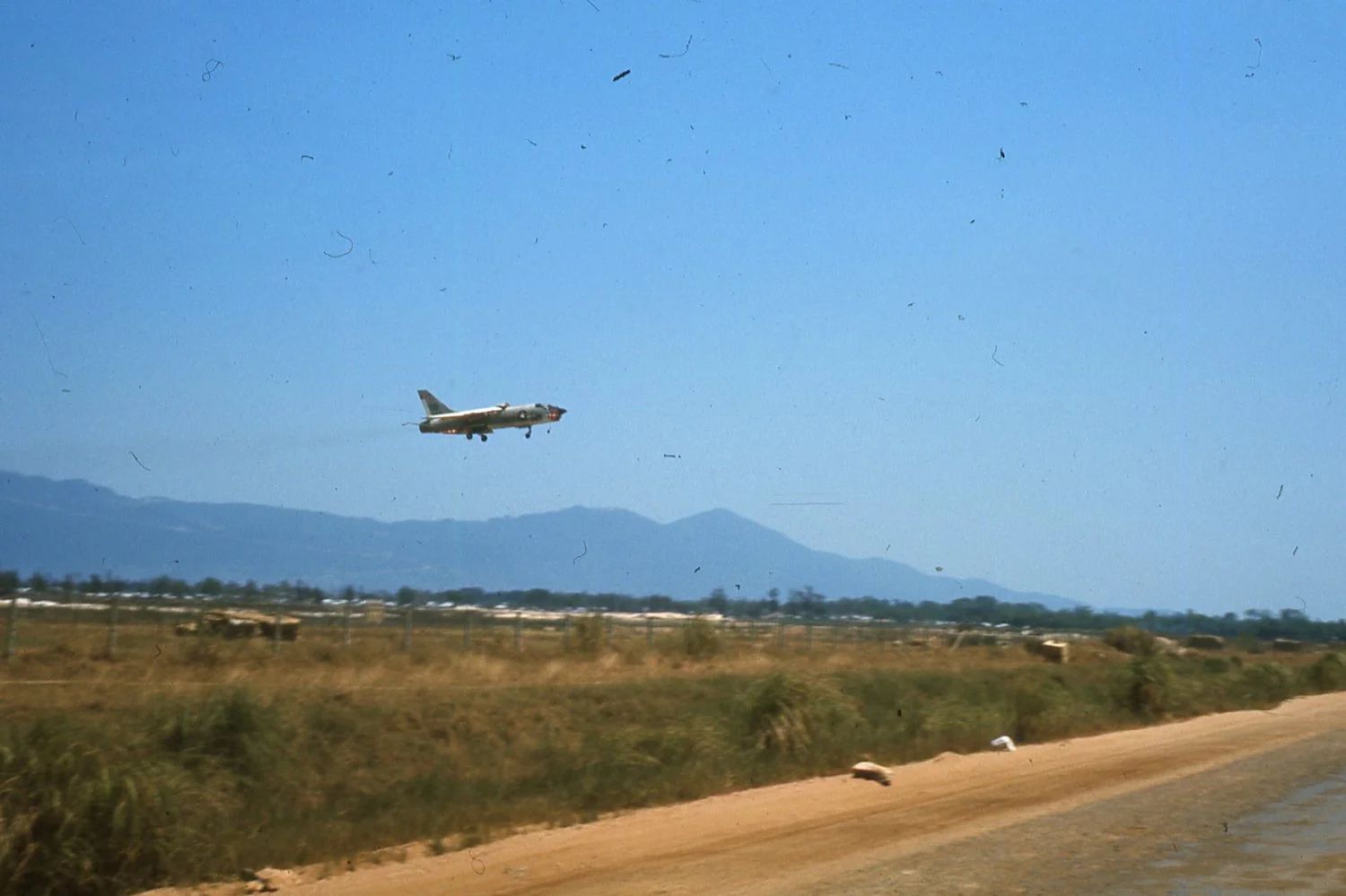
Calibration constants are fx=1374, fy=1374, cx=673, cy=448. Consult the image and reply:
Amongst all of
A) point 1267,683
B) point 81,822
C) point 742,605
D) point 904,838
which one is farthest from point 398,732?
point 742,605

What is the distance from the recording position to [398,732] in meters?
25.3

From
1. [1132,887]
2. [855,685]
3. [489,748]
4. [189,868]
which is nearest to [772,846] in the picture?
[1132,887]

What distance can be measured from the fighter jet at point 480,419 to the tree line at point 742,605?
731 cm

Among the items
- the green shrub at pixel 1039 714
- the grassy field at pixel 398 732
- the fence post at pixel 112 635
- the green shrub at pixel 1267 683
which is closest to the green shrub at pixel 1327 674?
the green shrub at pixel 1267 683

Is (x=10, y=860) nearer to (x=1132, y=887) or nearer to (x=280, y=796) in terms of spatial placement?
(x=280, y=796)

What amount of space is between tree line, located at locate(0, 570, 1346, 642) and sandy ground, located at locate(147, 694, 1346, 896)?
29142mm

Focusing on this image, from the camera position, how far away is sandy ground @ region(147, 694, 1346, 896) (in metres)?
13.3

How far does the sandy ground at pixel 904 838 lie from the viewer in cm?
1327

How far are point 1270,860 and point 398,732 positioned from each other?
51.7 feet

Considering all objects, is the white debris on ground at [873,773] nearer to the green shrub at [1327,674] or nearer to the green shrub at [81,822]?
the green shrub at [81,822]

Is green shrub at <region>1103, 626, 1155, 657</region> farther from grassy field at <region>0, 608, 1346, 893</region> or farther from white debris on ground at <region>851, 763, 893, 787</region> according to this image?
white debris on ground at <region>851, 763, 893, 787</region>

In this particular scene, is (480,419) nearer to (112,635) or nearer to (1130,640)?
(112,635)

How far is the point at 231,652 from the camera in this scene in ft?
116

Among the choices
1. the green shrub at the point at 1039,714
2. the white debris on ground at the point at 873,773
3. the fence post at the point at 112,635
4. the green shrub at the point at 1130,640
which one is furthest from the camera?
the green shrub at the point at 1130,640
